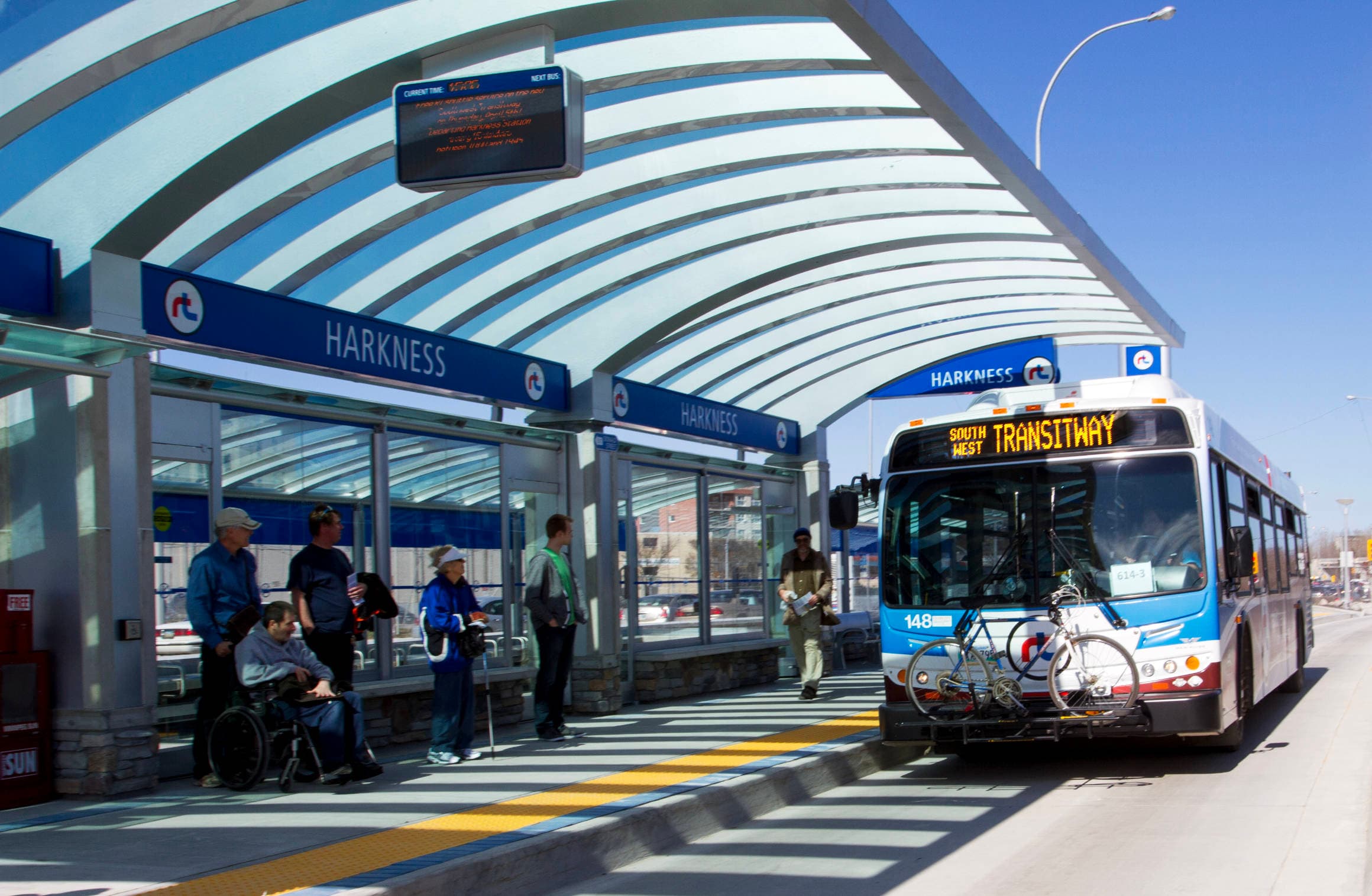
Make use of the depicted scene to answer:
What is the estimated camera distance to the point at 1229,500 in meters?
10.5

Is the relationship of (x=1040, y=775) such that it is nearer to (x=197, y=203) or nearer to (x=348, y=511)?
(x=348, y=511)

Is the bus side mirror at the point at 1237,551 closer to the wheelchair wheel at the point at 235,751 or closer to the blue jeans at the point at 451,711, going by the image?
the blue jeans at the point at 451,711

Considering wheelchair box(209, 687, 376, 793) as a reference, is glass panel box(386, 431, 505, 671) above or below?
above

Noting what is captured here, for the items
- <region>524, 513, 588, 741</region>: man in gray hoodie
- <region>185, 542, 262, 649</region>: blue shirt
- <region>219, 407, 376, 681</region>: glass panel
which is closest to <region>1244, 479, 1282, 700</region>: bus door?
<region>524, 513, 588, 741</region>: man in gray hoodie

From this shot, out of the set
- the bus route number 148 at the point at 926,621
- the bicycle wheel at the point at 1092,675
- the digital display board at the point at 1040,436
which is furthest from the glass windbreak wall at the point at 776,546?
the bicycle wheel at the point at 1092,675

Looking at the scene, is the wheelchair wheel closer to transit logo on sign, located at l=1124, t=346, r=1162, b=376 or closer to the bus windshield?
the bus windshield

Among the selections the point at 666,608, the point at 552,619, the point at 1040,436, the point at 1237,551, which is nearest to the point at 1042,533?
the point at 1040,436

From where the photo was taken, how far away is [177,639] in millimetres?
8695

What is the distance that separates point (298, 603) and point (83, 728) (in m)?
1.53

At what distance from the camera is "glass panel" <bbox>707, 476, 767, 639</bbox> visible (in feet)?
51.8

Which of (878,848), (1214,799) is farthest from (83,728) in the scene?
(1214,799)

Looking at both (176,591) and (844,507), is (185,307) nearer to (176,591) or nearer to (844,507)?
(176,591)

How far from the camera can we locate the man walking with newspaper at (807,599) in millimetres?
13844

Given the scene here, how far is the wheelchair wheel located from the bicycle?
4.42 metres
